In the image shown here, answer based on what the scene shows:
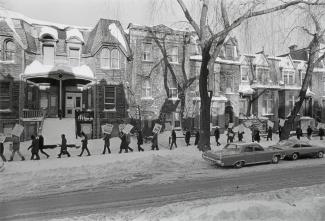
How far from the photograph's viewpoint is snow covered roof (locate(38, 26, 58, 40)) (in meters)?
26.6

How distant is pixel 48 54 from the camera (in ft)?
88.5

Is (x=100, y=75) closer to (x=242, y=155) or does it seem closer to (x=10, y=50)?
(x=10, y=50)

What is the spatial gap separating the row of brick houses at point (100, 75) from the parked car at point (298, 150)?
11513 mm

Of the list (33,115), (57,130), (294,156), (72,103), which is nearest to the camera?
(294,156)

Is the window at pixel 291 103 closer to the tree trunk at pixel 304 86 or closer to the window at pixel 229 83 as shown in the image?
the window at pixel 229 83

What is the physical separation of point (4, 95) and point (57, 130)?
18.4 ft

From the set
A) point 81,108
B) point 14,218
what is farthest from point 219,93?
point 14,218

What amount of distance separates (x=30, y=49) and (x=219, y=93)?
19.7 meters

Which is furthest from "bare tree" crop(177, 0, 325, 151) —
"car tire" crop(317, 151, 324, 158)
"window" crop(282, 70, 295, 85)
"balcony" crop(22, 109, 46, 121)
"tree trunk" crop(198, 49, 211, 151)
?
"window" crop(282, 70, 295, 85)

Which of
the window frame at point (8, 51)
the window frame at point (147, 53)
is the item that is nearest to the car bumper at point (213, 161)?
the window frame at point (147, 53)

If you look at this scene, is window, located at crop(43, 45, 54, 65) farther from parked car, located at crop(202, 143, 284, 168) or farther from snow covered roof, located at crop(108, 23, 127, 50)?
parked car, located at crop(202, 143, 284, 168)

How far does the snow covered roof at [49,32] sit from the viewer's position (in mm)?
26552

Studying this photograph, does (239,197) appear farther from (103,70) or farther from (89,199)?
(103,70)

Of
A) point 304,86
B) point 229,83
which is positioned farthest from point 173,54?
point 304,86
